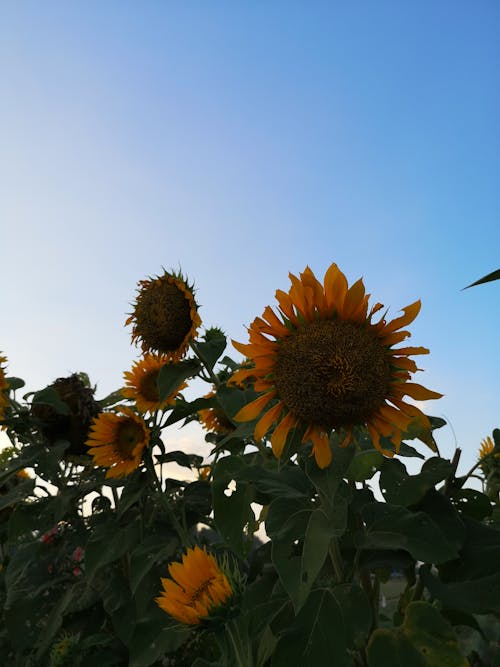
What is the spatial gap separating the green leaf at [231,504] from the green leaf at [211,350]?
0.40m

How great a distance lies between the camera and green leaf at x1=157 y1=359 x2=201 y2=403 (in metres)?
1.82

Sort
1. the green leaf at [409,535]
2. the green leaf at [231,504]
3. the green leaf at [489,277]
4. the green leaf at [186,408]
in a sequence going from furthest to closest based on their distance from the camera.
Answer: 1. the green leaf at [186,408]
2. the green leaf at [231,504]
3. the green leaf at [409,535]
4. the green leaf at [489,277]

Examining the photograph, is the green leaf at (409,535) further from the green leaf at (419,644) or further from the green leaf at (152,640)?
the green leaf at (152,640)

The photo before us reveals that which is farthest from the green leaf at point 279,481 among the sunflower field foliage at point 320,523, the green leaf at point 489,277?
the green leaf at point 489,277

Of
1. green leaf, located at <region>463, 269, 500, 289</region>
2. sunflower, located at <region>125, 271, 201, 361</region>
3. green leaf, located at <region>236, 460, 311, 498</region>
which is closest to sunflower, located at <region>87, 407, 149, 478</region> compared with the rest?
sunflower, located at <region>125, 271, 201, 361</region>

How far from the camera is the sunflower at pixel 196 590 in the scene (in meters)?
1.20

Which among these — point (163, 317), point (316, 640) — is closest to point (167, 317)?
point (163, 317)

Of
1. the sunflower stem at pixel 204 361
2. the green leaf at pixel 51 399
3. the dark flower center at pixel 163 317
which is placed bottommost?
the sunflower stem at pixel 204 361

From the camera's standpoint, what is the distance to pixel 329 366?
4.20 ft

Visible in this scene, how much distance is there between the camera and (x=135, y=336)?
2.17m

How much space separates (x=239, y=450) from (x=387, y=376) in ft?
2.54

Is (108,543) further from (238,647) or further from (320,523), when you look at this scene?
(320,523)

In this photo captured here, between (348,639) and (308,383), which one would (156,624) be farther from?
(308,383)

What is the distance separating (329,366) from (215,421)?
1.43 meters
